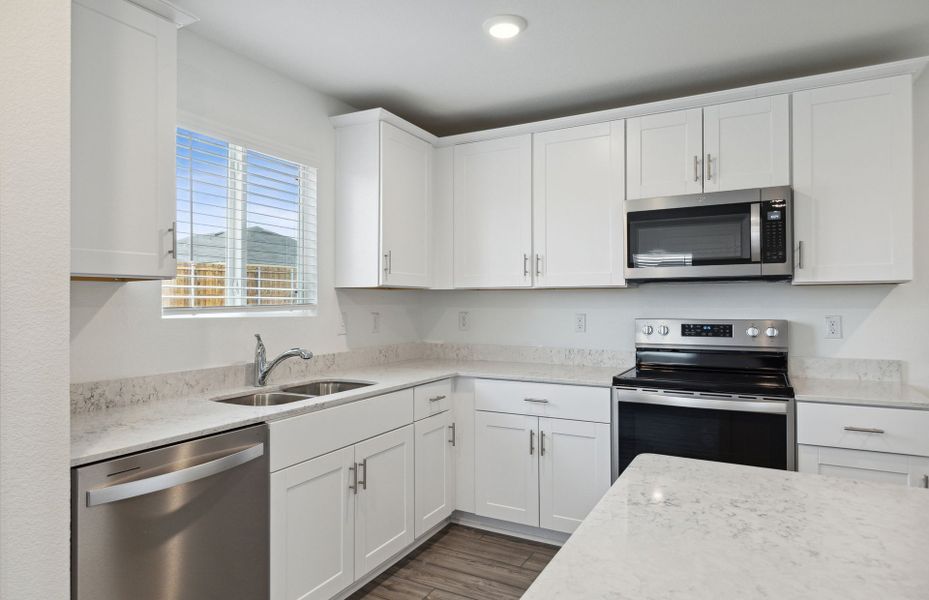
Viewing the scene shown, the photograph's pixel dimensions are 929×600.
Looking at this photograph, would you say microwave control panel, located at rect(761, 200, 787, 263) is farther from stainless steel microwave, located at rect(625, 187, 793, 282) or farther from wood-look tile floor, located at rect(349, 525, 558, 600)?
wood-look tile floor, located at rect(349, 525, 558, 600)

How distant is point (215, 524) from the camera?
1.77 meters

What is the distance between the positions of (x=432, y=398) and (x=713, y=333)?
157 cm

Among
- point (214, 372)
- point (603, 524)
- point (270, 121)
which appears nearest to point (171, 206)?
point (214, 372)

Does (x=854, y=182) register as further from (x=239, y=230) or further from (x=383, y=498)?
(x=239, y=230)

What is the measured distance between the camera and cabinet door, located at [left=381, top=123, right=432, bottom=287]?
3.08 meters

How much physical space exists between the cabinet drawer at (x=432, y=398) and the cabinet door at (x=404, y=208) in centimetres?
62

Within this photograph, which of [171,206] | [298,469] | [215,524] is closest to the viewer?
[215,524]

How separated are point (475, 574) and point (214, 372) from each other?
1.54 meters

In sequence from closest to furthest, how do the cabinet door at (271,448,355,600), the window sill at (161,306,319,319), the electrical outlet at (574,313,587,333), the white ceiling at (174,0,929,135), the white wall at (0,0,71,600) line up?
the white wall at (0,0,71,600)
the cabinet door at (271,448,355,600)
the white ceiling at (174,0,929,135)
the window sill at (161,306,319,319)
the electrical outlet at (574,313,587,333)

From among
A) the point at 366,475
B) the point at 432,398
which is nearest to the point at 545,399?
the point at 432,398

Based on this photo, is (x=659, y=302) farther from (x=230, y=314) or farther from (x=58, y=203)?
(x=58, y=203)

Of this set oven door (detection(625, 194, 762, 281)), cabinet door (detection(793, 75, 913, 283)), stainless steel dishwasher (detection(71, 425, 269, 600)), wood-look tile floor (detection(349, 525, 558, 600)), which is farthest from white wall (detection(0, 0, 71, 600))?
cabinet door (detection(793, 75, 913, 283))

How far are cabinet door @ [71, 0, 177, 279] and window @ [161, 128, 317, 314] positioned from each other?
452mm

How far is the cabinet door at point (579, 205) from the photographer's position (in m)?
3.05
